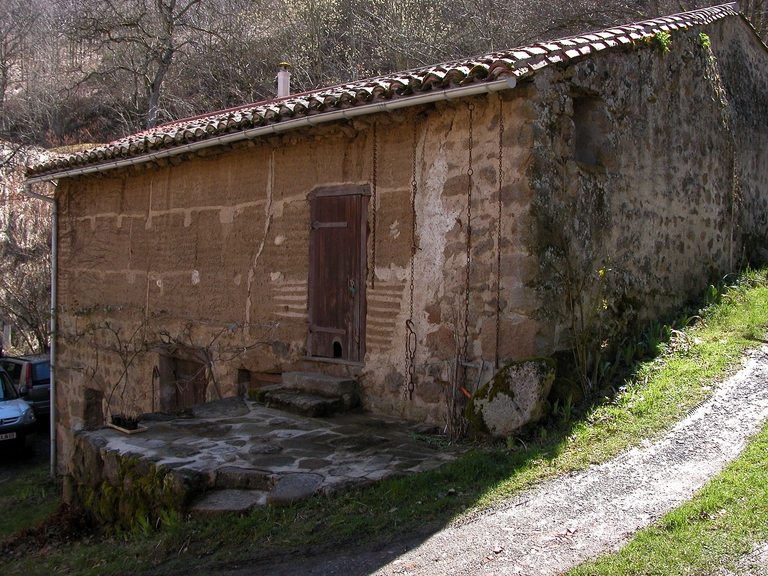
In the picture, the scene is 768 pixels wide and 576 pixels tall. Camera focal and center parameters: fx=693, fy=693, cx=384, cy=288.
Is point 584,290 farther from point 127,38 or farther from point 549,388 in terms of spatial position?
point 127,38

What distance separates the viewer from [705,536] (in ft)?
12.1

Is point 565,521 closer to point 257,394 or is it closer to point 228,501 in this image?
point 228,501

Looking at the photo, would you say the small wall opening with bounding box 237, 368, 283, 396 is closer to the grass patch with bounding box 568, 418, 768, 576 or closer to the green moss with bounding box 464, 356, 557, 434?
the green moss with bounding box 464, 356, 557, 434

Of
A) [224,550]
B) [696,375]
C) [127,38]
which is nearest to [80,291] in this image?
[224,550]

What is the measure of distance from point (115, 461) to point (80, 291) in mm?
6157

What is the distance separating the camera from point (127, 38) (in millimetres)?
18578

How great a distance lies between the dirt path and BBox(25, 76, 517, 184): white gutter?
2915 millimetres

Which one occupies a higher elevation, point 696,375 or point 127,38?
point 127,38

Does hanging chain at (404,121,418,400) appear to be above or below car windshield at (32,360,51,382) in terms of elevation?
above

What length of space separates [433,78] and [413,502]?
131 inches

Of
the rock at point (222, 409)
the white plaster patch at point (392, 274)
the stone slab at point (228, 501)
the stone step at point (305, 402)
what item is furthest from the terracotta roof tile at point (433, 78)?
the stone slab at point (228, 501)

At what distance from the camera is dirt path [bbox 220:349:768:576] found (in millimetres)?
3703

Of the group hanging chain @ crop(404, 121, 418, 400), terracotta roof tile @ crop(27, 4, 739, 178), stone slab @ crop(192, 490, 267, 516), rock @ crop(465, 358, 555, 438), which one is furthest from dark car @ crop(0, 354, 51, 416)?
rock @ crop(465, 358, 555, 438)

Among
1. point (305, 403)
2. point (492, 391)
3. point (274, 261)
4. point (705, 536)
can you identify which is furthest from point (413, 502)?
point (274, 261)
